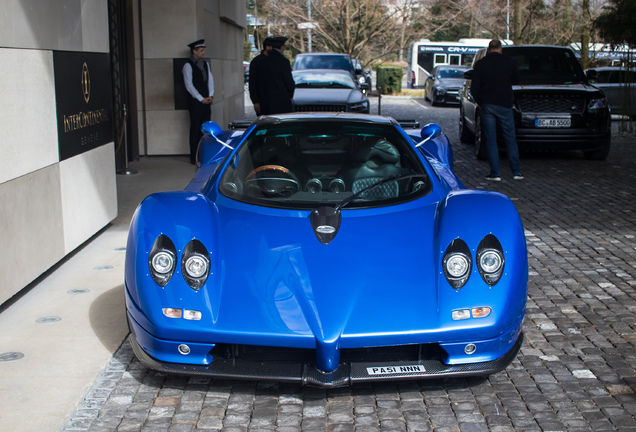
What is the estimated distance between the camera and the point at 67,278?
5559 millimetres

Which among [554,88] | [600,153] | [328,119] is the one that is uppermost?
[554,88]

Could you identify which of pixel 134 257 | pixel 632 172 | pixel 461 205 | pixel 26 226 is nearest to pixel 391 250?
pixel 461 205

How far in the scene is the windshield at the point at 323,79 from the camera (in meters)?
14.6

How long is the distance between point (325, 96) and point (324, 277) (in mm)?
10140

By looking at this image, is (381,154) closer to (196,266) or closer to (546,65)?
(196,266)

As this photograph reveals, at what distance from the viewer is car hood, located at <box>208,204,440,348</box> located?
3336 mm

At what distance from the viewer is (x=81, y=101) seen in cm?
644

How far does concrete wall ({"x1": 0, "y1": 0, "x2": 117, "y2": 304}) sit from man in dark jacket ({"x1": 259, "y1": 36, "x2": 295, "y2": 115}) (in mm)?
4262

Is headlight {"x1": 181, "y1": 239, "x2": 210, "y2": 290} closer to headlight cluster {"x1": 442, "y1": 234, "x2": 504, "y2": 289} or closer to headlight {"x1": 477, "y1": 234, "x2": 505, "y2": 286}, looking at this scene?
headlight cluster {"x1": 442, "y1": 234, "x2": 504, "y2": 289}

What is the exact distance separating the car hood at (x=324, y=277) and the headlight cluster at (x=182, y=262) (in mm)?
76

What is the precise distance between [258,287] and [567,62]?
35.1 ft

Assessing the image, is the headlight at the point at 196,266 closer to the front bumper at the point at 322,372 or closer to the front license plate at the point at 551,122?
the front bumper at the point at 322,372

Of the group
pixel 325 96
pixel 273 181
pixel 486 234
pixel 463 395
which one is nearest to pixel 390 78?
pixel 325 96

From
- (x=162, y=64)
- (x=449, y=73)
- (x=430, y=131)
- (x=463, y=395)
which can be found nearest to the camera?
(x=463, y=395)
